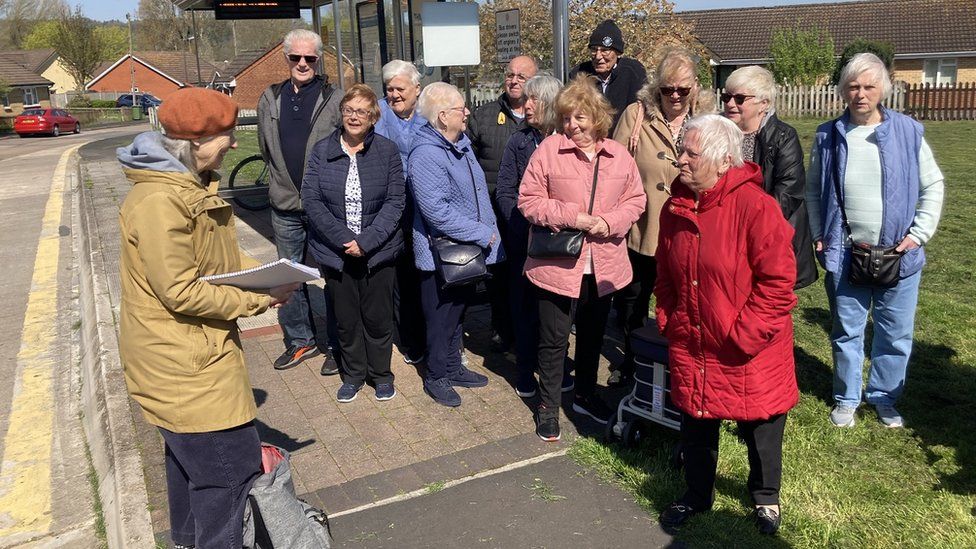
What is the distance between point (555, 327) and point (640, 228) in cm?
89

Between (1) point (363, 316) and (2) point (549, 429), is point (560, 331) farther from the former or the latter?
(1) point (363, 316)

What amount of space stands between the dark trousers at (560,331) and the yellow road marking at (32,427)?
2.67 meters

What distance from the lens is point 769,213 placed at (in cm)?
308

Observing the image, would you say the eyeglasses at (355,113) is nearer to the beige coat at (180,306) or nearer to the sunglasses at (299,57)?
the sunglasses at (299,57)

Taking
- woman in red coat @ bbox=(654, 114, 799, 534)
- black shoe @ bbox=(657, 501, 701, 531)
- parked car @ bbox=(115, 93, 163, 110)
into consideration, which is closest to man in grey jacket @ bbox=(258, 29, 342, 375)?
black shoe @ bbox=(657, 501, 701, 531)

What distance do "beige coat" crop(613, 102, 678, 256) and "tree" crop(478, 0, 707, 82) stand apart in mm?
19582

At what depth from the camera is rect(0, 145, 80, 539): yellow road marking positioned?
4.29 meters

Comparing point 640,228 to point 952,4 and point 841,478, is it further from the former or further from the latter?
point 952,4

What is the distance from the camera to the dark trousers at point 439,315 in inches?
198

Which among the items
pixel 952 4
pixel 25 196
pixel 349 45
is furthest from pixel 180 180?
pixel 952 4

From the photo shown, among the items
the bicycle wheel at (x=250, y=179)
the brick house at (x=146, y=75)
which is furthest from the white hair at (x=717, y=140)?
the brick house at (x=146, y=75)

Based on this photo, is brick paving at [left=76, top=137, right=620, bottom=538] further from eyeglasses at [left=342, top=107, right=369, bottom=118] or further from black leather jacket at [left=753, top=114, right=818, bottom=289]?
eyeglasses at [left=342, top=107, right=369, bottom=118]

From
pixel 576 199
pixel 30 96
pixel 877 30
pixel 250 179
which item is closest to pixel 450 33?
pixel 576 199

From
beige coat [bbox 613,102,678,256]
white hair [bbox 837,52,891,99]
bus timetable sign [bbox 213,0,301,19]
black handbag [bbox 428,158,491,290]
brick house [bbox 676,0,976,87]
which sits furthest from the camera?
brick house [bbox 676,0,976,87]
